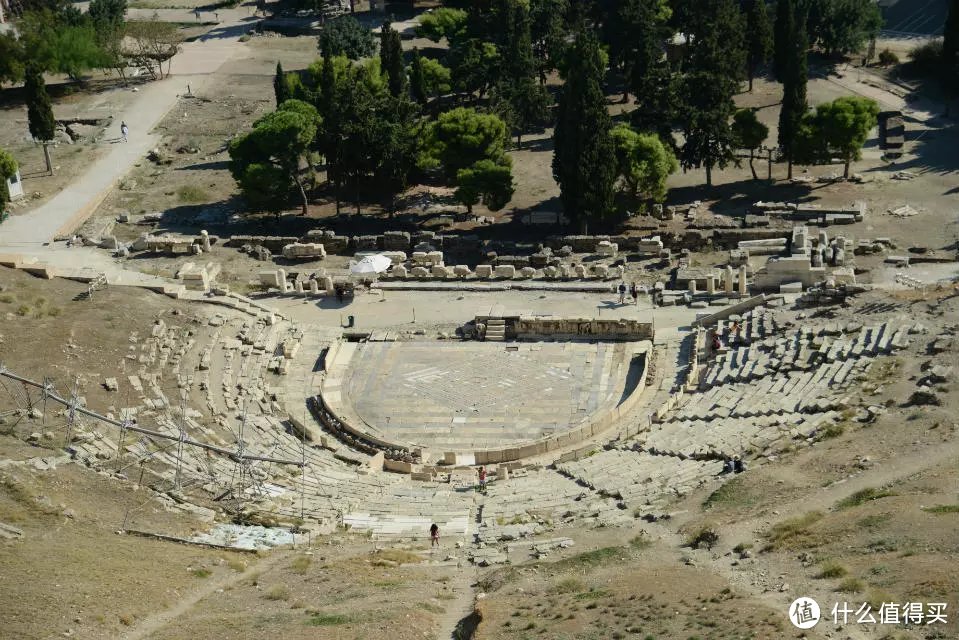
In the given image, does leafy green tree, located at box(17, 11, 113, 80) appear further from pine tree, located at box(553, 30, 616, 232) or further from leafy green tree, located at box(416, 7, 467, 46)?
pine tree, located at box(553, 30, 616, 232)

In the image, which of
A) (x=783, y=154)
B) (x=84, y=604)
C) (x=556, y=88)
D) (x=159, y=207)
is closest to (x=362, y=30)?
(x=556, y=88)

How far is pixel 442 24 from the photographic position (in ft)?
364

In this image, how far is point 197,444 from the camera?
48531mm

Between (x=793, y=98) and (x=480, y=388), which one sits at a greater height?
(x=793, y=98)

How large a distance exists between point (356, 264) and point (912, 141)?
1464 inches

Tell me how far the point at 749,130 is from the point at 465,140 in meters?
16.7

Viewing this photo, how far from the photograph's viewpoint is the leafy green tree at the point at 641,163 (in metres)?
74.9

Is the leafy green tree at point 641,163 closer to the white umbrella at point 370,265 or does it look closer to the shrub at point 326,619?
the white umbrella at point 370,265

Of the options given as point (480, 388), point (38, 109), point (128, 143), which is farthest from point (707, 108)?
point (38, 109)

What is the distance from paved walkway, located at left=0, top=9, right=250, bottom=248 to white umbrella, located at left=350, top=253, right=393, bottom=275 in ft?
62.3

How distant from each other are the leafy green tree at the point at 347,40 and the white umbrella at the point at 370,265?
39.3 metres

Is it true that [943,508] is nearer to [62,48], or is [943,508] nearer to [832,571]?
[832,571]

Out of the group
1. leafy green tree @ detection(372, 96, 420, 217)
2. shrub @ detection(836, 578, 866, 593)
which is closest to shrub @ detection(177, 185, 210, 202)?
leafy green tree @ detection(372, 96, 420, 217)

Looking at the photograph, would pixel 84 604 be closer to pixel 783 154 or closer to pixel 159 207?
pixel 159 207
